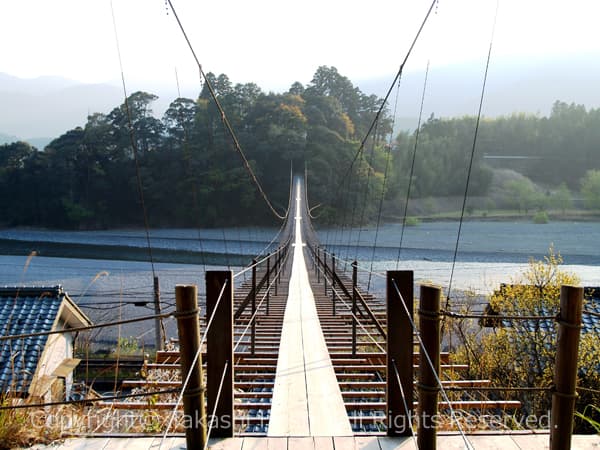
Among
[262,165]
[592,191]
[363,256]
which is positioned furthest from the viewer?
[592,191]

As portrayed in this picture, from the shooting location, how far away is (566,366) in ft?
3.37

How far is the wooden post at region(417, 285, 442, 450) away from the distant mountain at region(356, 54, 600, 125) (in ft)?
205

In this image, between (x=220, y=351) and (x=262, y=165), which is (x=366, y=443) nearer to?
(x=220, y=351)

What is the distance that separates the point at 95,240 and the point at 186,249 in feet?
18.1

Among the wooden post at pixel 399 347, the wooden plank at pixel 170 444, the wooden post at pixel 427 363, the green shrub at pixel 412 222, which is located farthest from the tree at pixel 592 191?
the wooden plank at pixel 170 444

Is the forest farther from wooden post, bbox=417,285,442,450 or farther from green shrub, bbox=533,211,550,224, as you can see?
wooden post, bbox=417,285,442,450

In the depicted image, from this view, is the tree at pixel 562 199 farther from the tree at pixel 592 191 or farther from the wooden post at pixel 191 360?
the wooden post at pixel 191 360

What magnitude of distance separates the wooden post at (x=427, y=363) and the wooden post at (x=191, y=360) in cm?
56

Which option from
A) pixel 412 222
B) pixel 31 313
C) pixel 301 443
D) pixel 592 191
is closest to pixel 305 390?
pixel 301 443

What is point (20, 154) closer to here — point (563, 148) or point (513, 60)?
point (563, 148)

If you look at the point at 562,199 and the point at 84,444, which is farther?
the point at 562,199

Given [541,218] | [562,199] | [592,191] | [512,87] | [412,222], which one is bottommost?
[412,222]

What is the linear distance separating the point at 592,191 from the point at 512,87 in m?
63.2

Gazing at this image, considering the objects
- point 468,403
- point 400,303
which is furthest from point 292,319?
point 400,303
